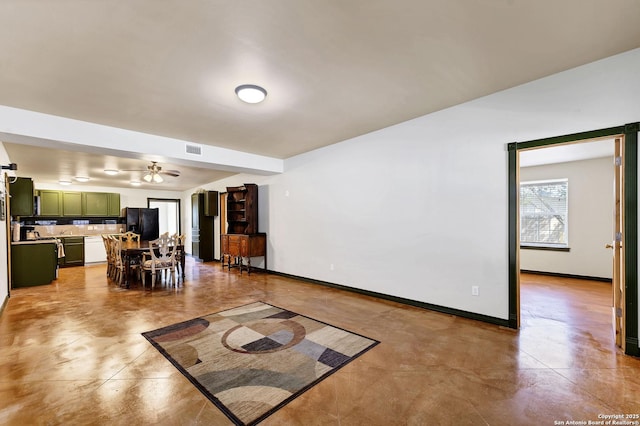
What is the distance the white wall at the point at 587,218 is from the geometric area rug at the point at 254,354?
5.64 meters

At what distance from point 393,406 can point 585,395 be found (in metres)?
1.42

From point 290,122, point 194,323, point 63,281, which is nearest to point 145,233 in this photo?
point 63,281

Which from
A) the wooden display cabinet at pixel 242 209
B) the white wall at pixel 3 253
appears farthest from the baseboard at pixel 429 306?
the white wall at pixel 3 253

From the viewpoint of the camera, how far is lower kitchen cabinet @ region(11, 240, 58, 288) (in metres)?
5.16

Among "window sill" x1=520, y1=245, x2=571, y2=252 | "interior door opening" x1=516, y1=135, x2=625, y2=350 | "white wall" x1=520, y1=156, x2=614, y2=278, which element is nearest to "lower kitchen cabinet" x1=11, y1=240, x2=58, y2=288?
"interior door opening" x1=516, y1=135, x2=625, y2=350

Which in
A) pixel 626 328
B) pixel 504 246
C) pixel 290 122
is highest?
pixel 290 122

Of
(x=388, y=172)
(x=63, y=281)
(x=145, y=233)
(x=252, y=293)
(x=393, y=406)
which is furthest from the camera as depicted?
(x=145, y=233)

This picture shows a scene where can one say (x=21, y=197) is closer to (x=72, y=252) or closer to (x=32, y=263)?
(x=32, y=263)

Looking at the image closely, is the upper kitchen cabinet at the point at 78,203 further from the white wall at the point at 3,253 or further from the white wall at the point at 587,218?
the white wall at the point at 587,218

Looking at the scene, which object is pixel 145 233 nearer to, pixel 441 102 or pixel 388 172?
pixel 388 172

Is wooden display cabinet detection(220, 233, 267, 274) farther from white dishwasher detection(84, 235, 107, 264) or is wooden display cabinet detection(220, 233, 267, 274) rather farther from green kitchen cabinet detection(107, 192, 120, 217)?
green kitchen cabinet detection(107, 192, 120, 217)

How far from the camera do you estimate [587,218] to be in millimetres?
5590

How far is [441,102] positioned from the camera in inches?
134

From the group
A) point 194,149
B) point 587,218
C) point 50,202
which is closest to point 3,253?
point 194,149
